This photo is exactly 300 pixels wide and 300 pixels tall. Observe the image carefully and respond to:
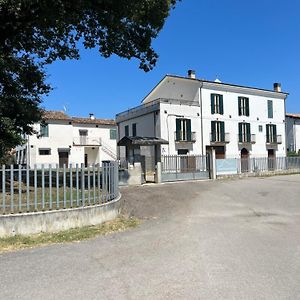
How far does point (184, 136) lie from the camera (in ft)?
121

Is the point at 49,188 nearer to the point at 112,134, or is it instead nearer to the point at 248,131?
the point at 248,131

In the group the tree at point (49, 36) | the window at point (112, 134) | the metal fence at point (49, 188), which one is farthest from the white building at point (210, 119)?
the metal fence at point (49, 188)

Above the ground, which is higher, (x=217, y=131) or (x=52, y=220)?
(x=217, y=131)

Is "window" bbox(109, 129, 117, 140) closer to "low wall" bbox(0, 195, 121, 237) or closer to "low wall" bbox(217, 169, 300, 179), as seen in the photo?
"low wall" bbox(217, 169, 300, 179)

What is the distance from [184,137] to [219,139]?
4.75 metres

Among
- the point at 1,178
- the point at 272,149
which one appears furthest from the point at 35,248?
the point at 272,149

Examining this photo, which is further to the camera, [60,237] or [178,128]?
[178,128]

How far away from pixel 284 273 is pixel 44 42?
14.8 metres

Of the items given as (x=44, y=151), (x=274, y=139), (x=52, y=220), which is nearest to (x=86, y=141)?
(x=44, y=151)

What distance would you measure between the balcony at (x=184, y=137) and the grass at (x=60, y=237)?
26494 mm

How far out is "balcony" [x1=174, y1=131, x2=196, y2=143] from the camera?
1427 inches

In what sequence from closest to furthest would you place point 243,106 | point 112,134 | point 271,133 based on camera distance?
point 243,106 < point 271,133 < point 112,134

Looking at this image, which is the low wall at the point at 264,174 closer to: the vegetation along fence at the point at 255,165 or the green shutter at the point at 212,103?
the vegetation along fence at the point at 255,165

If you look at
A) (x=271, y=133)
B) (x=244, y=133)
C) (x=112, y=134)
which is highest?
(x=112, y=134)
